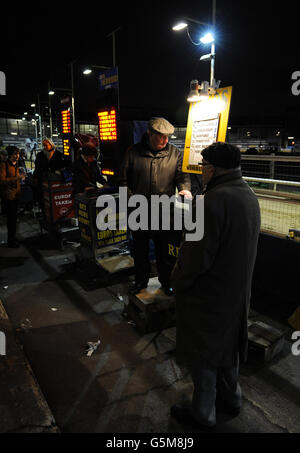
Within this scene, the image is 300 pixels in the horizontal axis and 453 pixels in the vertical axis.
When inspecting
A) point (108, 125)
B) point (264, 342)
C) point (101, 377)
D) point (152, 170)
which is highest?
point (108, 125)

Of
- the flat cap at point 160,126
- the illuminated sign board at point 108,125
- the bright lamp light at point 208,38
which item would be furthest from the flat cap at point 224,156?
the illuminated sign board at point 108,125

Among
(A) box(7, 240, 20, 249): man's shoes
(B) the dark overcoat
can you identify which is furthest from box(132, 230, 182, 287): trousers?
(A) box(7, 240, 20, 249): man's shoes

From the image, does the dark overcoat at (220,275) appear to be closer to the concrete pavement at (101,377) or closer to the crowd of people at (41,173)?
the concrete pavement at (101,377)

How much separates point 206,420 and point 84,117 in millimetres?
41502

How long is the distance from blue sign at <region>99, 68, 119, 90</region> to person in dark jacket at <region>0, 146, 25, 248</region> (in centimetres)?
282

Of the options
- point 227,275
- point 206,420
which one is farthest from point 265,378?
point 227,275

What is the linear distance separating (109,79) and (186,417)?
759cm

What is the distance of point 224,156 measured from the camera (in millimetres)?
2082

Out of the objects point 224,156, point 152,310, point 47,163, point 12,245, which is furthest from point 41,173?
point 224,156

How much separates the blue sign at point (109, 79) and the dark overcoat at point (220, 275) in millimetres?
6545

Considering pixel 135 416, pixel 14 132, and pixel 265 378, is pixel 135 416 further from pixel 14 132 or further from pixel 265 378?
pixel 14 132

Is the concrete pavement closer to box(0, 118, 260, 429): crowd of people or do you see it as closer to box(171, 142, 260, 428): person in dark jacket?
box(0, 118, 260, 429): crowd of people

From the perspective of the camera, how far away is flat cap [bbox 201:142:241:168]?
2.08 m

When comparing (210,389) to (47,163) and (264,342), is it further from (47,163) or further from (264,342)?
(47,163)
